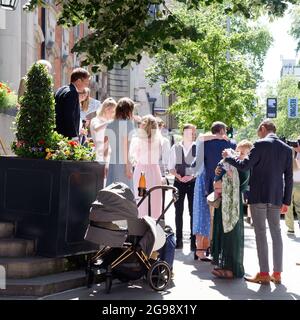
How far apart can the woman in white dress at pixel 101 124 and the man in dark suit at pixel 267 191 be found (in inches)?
91.4

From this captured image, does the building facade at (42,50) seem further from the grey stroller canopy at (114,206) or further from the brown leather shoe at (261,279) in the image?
the brown leather shoe at (261,279)

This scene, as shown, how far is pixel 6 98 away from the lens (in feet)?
36.4

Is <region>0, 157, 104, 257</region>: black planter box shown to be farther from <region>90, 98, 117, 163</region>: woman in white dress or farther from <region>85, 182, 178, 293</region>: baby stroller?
<region>90, 98, 117, 163</region>: woman in white dress

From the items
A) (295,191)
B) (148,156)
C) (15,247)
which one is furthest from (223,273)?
(295,191)

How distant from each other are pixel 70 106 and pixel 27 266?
229 centimetres

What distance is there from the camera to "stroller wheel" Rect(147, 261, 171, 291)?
7.56 meters

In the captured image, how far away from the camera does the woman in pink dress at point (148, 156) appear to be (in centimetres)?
980

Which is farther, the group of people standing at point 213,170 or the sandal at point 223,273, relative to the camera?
the sandal at point 223,273

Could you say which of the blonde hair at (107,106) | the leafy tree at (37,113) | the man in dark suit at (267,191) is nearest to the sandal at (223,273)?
the man in dark suit at (267,191)

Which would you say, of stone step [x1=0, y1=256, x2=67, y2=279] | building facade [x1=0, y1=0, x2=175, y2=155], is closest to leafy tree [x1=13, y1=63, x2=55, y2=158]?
stone step [x1=0, y1=256, x2=67, y2=279]

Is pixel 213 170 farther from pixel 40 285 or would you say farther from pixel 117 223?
pixel 40 285

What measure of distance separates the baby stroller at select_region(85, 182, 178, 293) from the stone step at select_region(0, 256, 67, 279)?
495 mm

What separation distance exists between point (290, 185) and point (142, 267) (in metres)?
2.20
